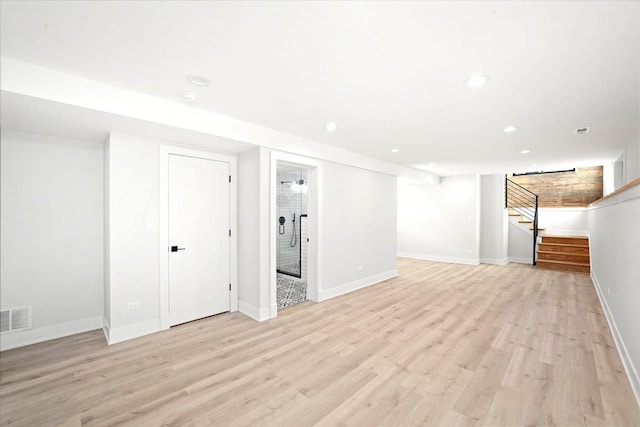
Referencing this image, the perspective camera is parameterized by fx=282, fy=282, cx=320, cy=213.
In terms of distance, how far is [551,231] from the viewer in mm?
8906

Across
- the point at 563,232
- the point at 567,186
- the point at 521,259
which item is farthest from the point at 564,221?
the point at 521,259

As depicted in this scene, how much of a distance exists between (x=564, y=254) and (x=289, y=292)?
7.02 metres

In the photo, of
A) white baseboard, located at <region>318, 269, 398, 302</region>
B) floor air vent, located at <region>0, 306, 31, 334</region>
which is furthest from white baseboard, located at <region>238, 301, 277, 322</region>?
floor air vent, located at <region>0, 306, 31, 334</region>

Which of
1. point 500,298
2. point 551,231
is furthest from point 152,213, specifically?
point 551,231

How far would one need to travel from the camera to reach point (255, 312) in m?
3.81

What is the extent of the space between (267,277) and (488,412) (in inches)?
106

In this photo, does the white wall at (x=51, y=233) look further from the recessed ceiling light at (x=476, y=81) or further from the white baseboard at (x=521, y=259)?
the white baseboard at (x=521, y=259)

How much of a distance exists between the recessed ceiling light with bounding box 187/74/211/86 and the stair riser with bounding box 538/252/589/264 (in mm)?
8680

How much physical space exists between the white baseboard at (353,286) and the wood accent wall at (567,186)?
21.1 feet

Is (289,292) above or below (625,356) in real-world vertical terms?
below

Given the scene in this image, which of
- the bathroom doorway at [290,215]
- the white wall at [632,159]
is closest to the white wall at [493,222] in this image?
the white wall at [632,159]

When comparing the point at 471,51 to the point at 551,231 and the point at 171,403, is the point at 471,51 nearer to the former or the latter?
the point at 171,403

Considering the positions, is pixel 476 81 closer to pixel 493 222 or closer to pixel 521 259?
pixel 493 222

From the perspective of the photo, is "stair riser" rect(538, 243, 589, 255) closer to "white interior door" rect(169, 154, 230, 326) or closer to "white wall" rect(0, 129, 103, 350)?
"white interior door" rect(169, 154, 230, 326)
